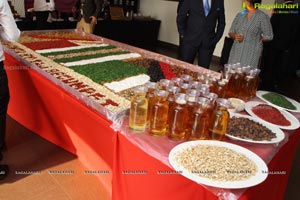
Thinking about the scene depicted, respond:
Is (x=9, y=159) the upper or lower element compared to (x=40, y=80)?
lower

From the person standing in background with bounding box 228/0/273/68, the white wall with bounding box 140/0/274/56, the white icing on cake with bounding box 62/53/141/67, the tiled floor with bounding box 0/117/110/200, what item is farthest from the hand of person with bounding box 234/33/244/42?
the white wall with bounding box 140/0/274/56

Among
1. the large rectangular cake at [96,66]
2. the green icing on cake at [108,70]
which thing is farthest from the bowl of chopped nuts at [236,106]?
the green icing on cake at [108,70]

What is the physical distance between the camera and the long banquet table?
3.26 ft

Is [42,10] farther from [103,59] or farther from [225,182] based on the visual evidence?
[225,182]

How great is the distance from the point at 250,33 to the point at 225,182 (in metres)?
1.90

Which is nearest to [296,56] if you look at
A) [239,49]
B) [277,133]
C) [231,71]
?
[239,49]

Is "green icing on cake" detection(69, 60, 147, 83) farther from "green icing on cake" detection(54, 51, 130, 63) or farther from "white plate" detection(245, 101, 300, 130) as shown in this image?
"white plate" detection(245, 101, 300, 130)

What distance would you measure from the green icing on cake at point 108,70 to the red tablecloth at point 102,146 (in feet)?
0.85

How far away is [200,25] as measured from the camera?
9.04ft

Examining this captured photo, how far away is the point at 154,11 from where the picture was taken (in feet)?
21.3

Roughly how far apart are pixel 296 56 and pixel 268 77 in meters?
1.26

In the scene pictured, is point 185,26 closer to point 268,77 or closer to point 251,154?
point 268,77

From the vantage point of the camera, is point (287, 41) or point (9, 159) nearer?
point (9, 159)

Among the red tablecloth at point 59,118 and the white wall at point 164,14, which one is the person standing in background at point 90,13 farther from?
the white wall at point 164,14
